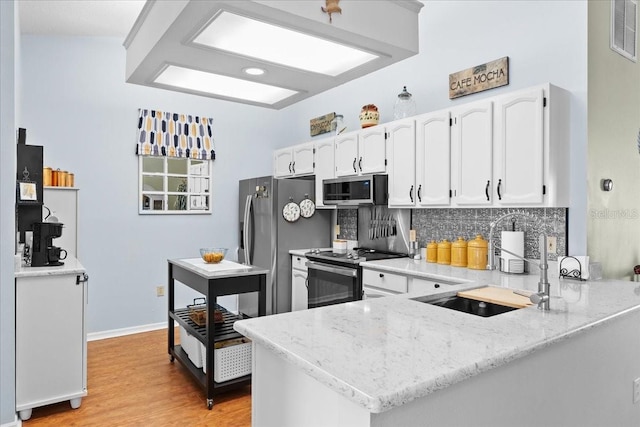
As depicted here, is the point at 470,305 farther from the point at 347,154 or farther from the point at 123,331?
the point at 123,331

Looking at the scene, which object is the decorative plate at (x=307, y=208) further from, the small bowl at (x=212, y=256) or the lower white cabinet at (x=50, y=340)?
the lower white cabinet at (x=50, y=340)

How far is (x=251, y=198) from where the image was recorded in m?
4.98

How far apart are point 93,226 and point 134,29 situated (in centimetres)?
368

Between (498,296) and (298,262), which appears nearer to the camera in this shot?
(498,296)

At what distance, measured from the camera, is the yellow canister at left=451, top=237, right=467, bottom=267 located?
11.0 ft

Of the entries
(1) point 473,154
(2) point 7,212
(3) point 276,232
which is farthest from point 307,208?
(2) point 7,212

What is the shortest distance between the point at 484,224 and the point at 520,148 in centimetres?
80

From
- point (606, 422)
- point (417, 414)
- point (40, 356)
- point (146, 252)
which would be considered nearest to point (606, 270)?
point (606, 422)

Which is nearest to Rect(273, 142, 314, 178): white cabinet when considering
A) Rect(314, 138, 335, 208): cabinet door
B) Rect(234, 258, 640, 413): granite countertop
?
Rect(314, 138, 335, 208): cabinet door

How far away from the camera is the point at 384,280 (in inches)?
135

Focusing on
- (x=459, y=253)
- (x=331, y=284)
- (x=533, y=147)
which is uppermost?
(x=533, y=147)

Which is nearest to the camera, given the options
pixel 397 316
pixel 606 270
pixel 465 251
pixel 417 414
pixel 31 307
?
pixel 417 414

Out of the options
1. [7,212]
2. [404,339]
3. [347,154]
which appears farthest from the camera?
[347,154]

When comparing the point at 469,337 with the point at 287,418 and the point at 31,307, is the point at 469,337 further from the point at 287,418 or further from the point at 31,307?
the point at 31,307
